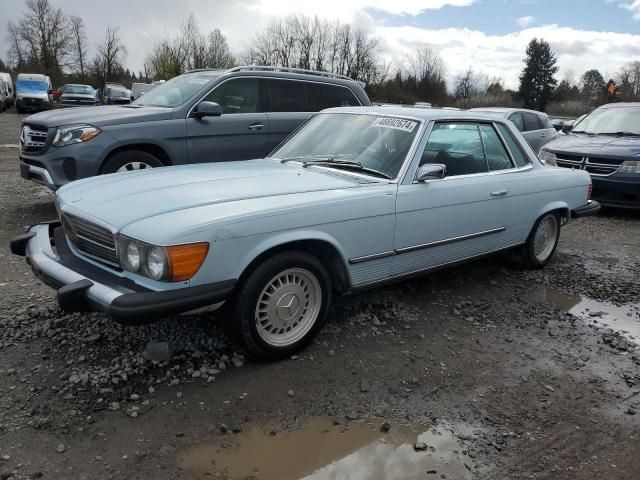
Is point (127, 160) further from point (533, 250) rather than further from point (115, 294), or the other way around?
point (533, 250)

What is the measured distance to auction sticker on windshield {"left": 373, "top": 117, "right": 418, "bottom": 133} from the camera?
416 centimetres

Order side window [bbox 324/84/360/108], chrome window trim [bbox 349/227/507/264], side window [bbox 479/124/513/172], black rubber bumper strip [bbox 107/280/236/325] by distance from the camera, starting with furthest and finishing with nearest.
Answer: side window [bbox 324/84/360/108] < side window [bbox 479/124/513/172] < chrome window trim [bbox 349/227/507/264] < black rubber bumper strip [bbox 107/280/236/325]

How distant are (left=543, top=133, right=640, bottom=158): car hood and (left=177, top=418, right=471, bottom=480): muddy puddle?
7.18 m

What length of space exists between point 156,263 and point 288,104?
16.1ft

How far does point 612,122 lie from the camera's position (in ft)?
31.1

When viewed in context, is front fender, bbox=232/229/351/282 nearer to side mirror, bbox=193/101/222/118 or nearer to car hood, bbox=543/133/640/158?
side mirror, bbox=193/101/222/118

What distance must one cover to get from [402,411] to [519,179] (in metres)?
2.80

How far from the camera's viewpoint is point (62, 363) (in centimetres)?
321

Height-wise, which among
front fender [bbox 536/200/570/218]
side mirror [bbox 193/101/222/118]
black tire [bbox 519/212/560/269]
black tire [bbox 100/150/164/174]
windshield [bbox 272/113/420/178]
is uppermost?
side mirror [bbox 193/101/222/118]

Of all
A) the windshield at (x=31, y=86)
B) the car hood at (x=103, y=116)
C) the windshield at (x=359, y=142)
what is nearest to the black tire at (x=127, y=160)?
the car hood at (x=103, y=116)

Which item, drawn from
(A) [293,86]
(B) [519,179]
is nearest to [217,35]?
(A) [293,86]

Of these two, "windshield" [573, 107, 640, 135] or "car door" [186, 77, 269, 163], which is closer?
"car door" [186, 77, 269, 163]

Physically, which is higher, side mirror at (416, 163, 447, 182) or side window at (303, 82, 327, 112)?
side window at (303, 82, 327, 112)

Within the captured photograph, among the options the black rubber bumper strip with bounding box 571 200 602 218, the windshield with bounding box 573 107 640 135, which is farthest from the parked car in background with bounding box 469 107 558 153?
the black rubber bumper strip with bounding box 571 200 602 218
